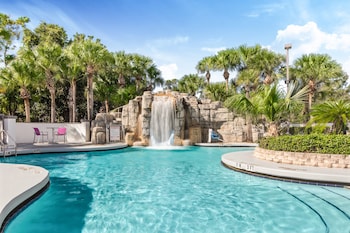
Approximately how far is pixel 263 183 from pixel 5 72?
18.6 metres

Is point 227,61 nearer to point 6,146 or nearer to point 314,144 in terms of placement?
point 314,144

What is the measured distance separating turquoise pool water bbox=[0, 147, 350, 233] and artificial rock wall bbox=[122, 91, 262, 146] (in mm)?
10206

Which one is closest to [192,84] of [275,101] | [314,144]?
[275,101]

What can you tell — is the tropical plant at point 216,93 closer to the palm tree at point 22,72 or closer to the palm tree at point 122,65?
the palm tree at point 122,65

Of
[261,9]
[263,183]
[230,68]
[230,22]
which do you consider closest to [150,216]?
[263,183]

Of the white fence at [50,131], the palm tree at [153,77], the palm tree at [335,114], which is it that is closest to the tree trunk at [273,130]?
the palm tree at [335,114]

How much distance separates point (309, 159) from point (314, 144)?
516 mm

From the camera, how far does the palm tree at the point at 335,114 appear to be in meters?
9.00

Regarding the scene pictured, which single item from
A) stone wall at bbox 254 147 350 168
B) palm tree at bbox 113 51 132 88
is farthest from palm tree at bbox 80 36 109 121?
stone wall at bbox 254 147 350 168

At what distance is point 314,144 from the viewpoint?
332 inches

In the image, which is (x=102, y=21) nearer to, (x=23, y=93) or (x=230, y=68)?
(x=23, y=93)

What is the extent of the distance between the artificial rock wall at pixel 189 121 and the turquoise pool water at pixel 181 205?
10206 mm

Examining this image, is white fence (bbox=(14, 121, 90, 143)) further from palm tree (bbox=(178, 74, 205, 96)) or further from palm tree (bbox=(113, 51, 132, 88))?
palm tree (bbox=(178, 74, 205, 96))

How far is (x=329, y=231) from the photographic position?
169 inches
